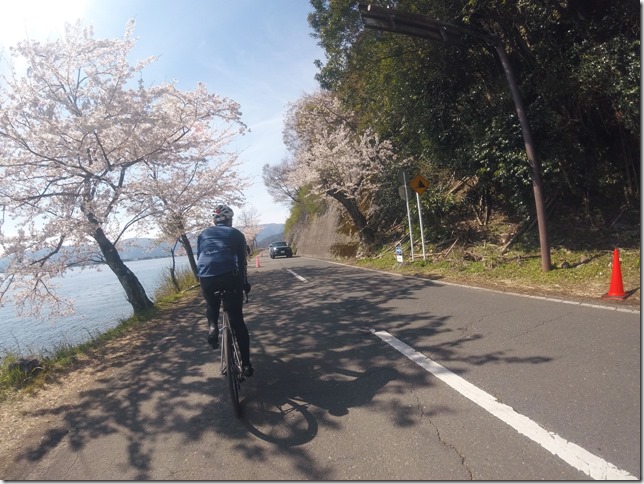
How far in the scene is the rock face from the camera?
26.6 meters

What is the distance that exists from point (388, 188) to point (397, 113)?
295 inches

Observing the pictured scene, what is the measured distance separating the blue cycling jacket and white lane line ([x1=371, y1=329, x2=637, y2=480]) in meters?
2.41

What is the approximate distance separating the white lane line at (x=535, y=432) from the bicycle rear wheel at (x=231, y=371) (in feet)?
6.76

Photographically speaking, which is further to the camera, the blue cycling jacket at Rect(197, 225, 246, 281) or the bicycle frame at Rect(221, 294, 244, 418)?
the blue cycling jacket at Rect(197, 225, 246, 281)

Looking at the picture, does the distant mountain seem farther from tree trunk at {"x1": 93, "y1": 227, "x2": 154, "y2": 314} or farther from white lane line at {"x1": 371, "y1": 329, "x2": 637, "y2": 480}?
white lane line at {"x1": 371, "y1": 329, "x2": 637, "y2": 480}

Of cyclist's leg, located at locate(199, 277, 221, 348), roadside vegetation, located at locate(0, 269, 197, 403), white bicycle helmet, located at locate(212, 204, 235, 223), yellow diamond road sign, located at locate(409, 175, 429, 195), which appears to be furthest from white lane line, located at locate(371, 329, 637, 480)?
yellow diamond road sign, located at locate(409, 175, 429, 195)

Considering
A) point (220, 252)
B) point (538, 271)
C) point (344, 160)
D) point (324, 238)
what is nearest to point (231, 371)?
point (220, 252)

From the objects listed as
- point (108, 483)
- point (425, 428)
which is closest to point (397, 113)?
point (425, 428)

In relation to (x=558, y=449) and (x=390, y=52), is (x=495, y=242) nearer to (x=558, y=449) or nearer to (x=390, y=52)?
(x=390, y=52)

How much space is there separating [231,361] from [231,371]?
10 centimetres

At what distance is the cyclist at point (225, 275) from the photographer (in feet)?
13.4

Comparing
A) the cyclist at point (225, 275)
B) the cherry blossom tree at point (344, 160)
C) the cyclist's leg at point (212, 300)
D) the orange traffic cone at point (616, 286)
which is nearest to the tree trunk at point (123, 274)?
the cyclist's leg at point (212, 300)

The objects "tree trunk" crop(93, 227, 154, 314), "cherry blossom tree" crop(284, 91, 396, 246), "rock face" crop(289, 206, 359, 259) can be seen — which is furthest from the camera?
"rock face" crop(289, 206, 359, 259)

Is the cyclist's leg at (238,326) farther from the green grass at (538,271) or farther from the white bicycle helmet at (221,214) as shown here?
the green grass at (538,271)
